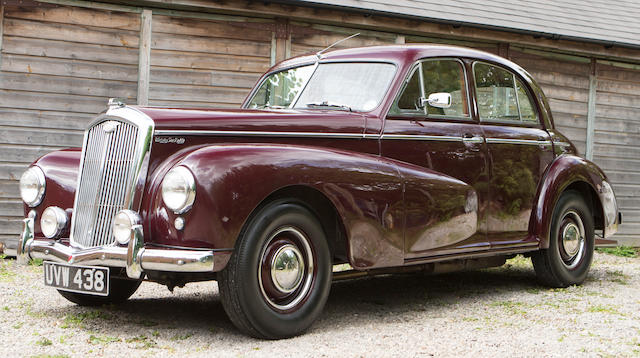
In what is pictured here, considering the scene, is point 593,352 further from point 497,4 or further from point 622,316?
point 497,4

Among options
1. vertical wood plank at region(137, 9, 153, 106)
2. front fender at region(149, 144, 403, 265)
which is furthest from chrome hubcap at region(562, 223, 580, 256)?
vertical wood plank at region(137, 9, 153, 106)

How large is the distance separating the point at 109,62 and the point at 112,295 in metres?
3.83

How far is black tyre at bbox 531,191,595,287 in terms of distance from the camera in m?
6.13

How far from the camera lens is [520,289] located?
6.20 metres

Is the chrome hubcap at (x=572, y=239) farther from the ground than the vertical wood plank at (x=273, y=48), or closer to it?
closer to it

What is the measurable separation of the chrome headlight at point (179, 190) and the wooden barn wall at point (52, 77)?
4614mm

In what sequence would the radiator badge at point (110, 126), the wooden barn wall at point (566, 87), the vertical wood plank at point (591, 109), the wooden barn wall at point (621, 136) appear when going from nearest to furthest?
the radiator badge at point (110, 126) → the wooden barn wall at point (566, 87) → the vertical wood plank at point (591, 109) → the wooden barn wall at point (621, 136)

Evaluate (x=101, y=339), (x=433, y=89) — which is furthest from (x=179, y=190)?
(x=433, y=89)

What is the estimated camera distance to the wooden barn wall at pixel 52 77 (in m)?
7.79

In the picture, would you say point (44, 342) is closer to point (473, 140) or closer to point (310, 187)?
point (310, 187)

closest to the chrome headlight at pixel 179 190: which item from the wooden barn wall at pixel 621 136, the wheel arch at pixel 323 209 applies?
the wheel arch at pixel 323 209

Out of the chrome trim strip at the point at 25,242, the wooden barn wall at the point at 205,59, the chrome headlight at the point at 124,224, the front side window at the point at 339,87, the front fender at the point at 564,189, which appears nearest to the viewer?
the chrome headlight at the point at 124,224

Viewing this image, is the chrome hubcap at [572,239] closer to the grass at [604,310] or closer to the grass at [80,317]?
the grass at [604,310]

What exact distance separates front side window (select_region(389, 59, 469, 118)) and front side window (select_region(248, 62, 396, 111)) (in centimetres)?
17
